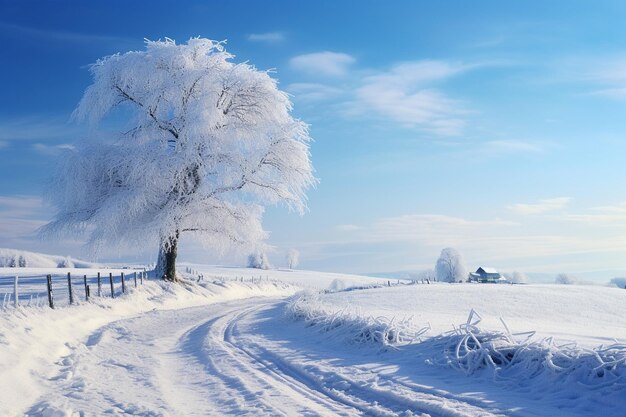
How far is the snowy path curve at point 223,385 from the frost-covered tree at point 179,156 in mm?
16767

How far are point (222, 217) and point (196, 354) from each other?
20.2 metres

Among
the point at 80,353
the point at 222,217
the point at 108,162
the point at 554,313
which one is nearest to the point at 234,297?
the point at 222,217

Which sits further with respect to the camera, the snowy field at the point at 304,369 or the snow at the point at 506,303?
the snow at the point at 506,303

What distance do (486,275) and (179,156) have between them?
6929 cm

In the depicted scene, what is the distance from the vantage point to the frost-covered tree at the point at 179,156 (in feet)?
96.1

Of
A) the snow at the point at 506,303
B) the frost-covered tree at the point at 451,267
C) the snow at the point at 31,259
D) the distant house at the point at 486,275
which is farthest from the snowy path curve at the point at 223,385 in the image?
the frost-covered tree at the point at 451,267

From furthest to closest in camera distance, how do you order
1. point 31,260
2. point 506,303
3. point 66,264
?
point 31,260, point 66,264, point 506,303

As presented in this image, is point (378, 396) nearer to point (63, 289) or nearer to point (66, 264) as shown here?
point (63, 289)

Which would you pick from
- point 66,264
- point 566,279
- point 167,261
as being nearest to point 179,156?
point 167,261

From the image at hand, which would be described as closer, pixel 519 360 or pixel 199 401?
pixel 199 401

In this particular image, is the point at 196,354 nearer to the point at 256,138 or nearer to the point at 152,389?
the point at 152,389

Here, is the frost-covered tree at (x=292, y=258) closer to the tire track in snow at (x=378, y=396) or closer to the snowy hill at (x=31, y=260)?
the snowy hill at (x=31, y=260)

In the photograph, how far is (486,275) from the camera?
8769 cm

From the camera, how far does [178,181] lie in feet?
99.3
